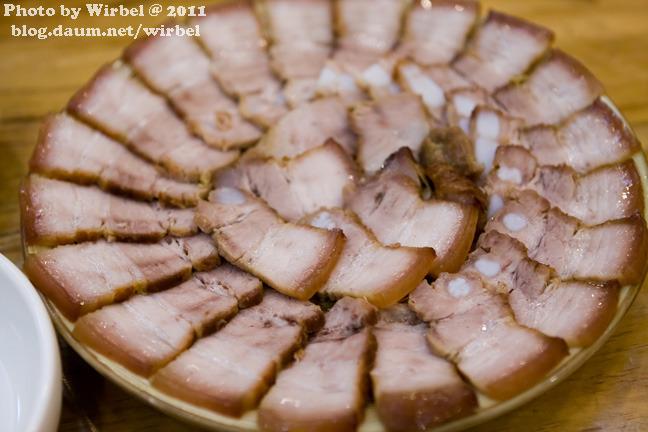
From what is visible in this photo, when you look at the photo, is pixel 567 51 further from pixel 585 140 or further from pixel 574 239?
pixel 574 239

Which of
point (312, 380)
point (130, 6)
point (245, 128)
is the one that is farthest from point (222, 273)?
point (130, 6)

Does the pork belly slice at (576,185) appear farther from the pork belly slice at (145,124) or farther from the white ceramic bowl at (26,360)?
the white ceramic bowl at (26,360)

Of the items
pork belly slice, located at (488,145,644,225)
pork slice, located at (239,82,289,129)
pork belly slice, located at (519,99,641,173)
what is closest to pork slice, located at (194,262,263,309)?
pork slice, located at (239,82,289,129)

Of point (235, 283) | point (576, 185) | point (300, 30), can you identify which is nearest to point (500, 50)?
point (576, 185)

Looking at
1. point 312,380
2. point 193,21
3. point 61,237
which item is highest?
point 193,21

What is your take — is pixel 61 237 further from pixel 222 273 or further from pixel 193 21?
pixel 193 21

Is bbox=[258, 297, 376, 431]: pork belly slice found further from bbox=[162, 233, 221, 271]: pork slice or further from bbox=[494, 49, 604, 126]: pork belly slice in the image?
bbox=[494, 49, 604, 126]: pork belly slice
